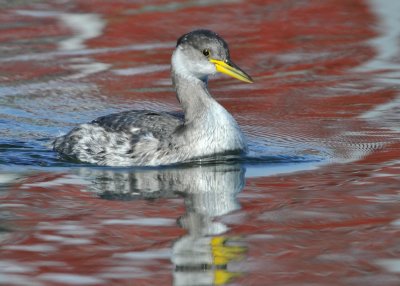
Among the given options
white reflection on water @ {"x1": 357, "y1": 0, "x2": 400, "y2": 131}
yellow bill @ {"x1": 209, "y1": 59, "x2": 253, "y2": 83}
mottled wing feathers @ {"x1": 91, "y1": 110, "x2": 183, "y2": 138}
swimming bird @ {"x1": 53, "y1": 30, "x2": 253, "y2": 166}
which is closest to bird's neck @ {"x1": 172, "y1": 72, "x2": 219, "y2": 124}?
swimming bird @ {"x1": 53, "y1": 30, "x2": 253, "y2": 166}

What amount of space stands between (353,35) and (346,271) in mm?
9661

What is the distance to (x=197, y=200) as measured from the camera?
9609mm

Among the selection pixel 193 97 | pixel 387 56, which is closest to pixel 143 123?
pixel 193 97

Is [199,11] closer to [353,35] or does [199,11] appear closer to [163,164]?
[353,35]

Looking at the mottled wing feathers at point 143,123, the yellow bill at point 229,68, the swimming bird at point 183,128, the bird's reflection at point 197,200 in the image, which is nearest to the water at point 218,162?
the bird's reflection at point 197,200

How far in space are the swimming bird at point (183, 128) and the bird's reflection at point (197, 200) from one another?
275 millimetres

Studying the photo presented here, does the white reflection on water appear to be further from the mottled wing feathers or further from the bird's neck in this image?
the mottled wing feathers

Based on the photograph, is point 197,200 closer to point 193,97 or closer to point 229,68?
point 229,68

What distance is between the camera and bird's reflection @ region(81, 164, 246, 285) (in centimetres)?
770

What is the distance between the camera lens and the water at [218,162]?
7871 mm

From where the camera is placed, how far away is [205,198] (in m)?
9.66

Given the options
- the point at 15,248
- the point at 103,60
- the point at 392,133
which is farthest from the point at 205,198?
the point at 103,60

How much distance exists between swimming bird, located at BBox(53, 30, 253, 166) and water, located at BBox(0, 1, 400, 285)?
211mm

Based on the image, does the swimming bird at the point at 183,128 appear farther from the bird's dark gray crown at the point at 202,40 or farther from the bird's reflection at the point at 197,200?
the bird's reflection at the point at 197,200
